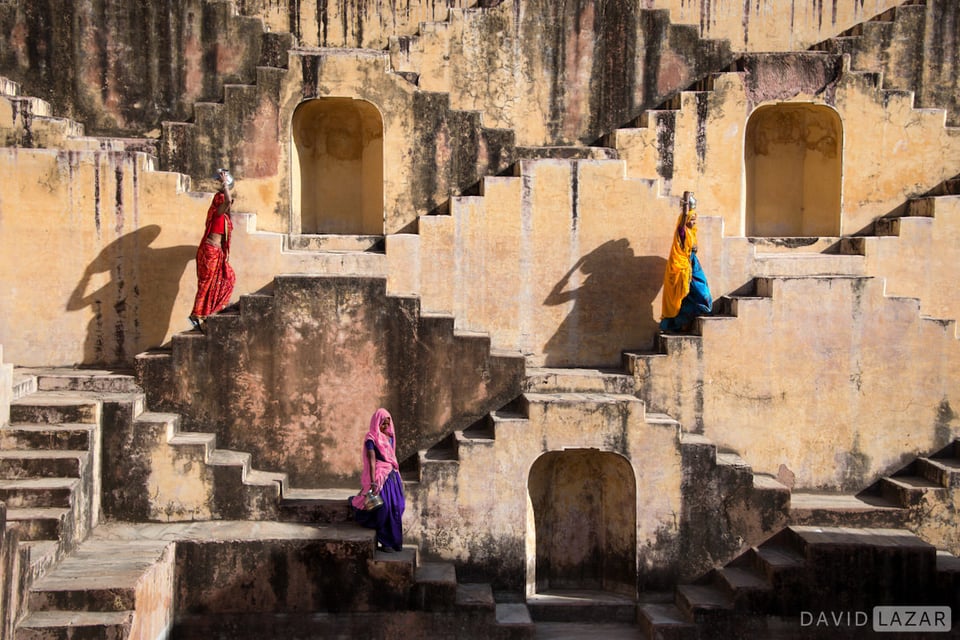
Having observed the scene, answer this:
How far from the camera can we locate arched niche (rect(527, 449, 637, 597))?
12.4 meters

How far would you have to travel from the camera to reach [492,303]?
43.6ft

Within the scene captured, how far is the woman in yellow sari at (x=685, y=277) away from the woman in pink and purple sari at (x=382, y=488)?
3.91 metres

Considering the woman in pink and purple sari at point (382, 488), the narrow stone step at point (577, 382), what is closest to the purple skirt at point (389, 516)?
the woman in pink and purple sari at point (382, 488)

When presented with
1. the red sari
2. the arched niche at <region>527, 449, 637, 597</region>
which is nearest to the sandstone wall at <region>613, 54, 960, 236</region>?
the arched niche at <region>527, 449, 637, 597</region>

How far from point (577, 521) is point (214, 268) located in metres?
5.33

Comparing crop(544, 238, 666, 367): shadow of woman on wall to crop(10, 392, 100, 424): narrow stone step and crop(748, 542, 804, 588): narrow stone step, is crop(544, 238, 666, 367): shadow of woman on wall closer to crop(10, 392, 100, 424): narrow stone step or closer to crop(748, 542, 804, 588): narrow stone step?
crop(748, 542, 804, 588): narrow stone step

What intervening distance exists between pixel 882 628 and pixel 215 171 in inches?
387

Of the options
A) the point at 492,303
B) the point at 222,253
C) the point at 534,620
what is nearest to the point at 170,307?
the point at 222,253

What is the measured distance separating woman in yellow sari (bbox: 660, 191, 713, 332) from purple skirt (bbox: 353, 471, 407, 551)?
4.08 metres

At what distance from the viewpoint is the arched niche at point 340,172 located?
14.8 metres

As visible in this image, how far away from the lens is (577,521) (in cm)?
1262

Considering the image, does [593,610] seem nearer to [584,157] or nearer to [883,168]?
[584,157]

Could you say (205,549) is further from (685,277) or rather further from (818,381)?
(818,381)

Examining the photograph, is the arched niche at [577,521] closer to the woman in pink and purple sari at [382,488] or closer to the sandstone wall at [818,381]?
the sandstone wall at [818,381]
